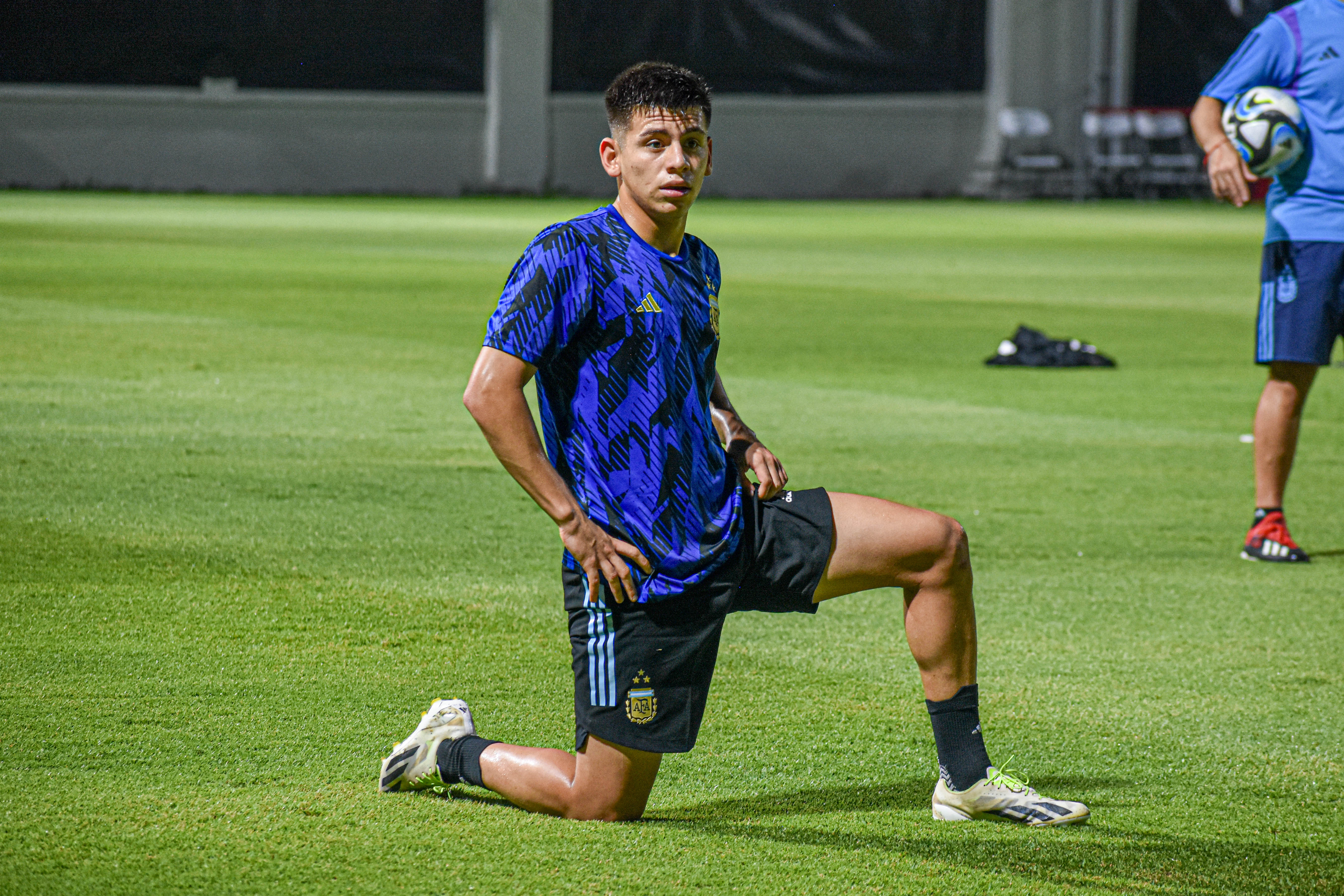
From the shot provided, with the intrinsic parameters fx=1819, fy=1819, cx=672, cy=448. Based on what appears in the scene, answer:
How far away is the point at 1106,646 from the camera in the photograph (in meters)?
5.13

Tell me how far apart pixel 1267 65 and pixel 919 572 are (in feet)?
12.4

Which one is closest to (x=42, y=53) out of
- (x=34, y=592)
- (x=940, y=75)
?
(x=940, y=75)

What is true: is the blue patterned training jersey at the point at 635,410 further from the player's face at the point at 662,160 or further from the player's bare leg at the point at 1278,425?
the player's bare leg at the point at 1278,425

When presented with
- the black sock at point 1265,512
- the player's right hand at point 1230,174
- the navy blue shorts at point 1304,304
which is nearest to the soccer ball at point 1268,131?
the player's right hand at point 1230,174

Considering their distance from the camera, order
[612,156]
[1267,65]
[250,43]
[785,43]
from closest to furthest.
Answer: [612,156] → [1267,65] → [250,43] → [785,43]

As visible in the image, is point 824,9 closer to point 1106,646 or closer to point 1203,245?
point 1203,245

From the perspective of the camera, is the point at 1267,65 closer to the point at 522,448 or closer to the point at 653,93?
the point at 653,93

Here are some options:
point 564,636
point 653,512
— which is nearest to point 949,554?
point 653,512

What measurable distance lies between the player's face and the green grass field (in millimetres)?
1234

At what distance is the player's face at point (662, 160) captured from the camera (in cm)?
349

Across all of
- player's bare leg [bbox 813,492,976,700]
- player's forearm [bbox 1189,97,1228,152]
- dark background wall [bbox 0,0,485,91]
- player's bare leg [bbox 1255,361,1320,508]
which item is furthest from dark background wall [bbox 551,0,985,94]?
player's bare leg [bbox 813,492,976,700]

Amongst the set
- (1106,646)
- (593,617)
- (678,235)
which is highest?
(678,235)

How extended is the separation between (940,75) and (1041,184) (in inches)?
117

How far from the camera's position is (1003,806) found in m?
3.67
